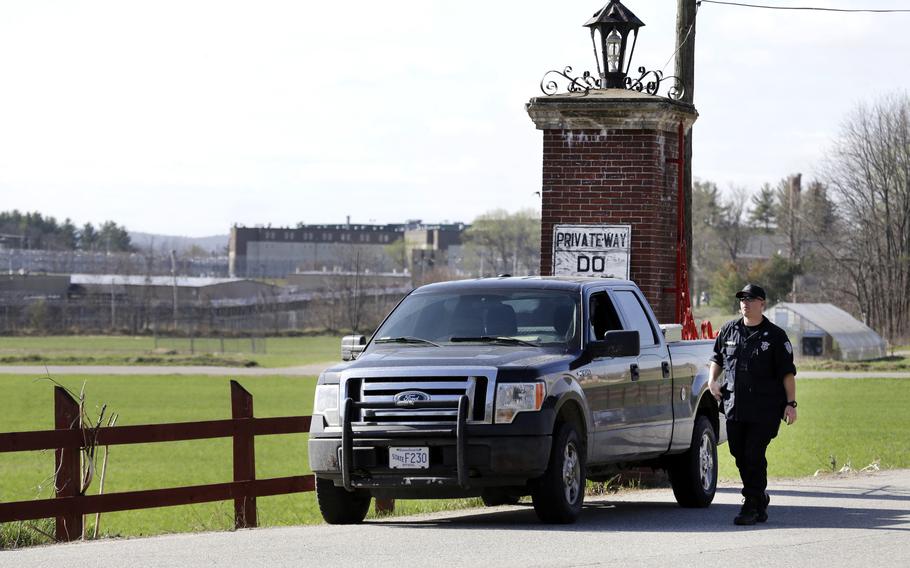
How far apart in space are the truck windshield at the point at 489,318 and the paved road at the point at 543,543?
1.48 m

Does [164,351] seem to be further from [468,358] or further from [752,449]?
[468,358]

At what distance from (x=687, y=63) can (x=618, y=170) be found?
2485 mm

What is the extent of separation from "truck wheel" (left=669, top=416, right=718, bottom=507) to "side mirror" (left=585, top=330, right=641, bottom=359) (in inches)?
78.1

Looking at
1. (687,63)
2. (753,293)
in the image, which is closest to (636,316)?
(753,293)

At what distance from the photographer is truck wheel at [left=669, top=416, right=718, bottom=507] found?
1352cm

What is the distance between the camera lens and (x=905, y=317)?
91.2m

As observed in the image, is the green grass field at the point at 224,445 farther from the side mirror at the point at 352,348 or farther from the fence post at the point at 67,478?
the side mirror at the point at 352,348

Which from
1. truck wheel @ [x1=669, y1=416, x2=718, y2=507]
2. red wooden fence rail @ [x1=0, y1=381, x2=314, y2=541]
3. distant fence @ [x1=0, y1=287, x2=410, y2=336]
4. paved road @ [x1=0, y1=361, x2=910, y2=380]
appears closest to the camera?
red wooden fence rail @ [x1=0, y1=381, x2=314, y2=541]

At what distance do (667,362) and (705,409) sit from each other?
1.13 meters

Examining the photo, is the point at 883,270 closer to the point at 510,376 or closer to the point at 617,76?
the point at 617,76

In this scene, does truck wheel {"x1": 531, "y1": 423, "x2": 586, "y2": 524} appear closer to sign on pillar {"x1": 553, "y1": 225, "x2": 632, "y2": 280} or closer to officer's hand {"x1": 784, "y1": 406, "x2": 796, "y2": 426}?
officer's hand {"x1": 784, "y1": 406, "x2": 796, "y2": 426}

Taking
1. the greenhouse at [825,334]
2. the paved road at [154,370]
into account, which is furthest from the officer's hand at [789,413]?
the paved road at [154,370]

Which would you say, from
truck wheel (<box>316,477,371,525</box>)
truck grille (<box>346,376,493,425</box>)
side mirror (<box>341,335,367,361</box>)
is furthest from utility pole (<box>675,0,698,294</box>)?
truck grille (<box>346,376,493,425</box>)

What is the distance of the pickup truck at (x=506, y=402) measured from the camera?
10922mm
